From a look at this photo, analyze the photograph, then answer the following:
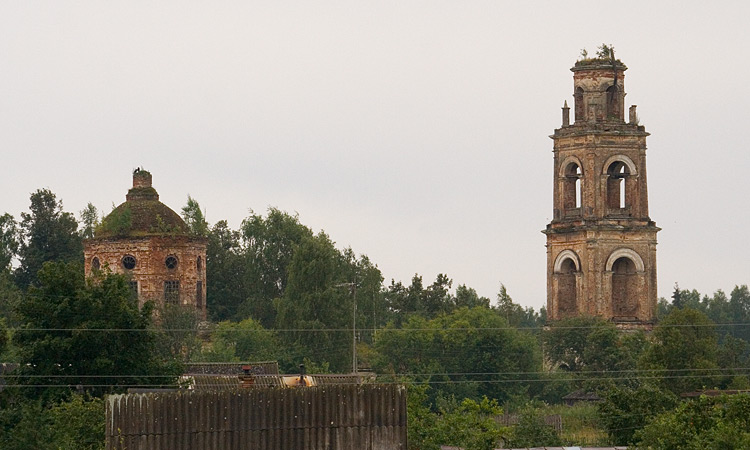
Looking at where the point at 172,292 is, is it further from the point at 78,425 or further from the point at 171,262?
the point at 78,425

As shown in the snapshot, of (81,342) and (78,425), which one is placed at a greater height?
(81,342)

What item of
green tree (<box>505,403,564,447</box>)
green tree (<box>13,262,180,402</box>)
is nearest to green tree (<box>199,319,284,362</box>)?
green tree (<box>505,403,564,447</box>)

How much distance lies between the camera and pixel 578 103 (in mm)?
94688

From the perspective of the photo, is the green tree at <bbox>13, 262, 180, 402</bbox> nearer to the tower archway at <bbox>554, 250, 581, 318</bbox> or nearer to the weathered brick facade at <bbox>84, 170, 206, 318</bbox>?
the weathered brick facade at <bbox>84, 170, 206, 318</bbox>

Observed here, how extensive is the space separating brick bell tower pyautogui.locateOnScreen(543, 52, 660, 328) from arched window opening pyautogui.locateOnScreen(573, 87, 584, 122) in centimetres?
5

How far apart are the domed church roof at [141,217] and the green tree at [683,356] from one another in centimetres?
2427

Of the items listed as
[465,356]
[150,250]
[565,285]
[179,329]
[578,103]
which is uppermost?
[578,103]

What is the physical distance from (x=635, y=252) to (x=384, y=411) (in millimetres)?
62378

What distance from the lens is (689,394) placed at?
70.9m

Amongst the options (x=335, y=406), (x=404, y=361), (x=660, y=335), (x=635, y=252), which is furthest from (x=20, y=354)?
(x=635, y=252)

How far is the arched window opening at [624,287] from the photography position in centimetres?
9338

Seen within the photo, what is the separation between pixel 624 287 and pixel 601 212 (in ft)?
12.3

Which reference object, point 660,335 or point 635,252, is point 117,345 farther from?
point 635,252

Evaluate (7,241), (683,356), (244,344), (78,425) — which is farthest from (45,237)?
(78,425)
